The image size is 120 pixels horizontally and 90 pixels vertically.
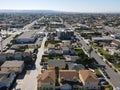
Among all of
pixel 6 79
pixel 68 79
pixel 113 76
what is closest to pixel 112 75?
pixel 113 76

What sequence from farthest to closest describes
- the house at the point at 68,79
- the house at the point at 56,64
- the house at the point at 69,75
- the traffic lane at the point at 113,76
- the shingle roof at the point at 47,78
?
the house at the point at 56,64, the traffic lane at the point at 113,76, the house at the point at 69,75, the shingle roof at the point at 47,78, the house at the point at 68,79

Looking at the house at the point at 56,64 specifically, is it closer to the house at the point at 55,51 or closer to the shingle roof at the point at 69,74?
the shingle roof at the point at 69,74

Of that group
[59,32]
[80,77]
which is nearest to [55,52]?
[80,77]

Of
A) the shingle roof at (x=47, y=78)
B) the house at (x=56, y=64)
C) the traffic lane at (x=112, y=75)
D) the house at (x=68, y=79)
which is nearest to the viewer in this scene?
the house at (x=68, y=79)

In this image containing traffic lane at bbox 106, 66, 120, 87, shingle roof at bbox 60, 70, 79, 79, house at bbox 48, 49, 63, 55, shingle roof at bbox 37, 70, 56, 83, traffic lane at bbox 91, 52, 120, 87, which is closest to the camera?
shingle roof at bbox 37, 70, 56, 83

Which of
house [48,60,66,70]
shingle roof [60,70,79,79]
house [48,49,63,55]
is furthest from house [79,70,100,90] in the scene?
house [48,49,63,55]

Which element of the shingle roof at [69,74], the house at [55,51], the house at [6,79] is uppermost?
the shingle roof at [69,74]

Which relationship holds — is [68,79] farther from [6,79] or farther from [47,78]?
[6,79]

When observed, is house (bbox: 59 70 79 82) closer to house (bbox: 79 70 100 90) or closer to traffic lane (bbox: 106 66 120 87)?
house (bbox: 79 70 100 90)

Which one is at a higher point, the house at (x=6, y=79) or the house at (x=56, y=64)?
the house at (x=6, y=79)

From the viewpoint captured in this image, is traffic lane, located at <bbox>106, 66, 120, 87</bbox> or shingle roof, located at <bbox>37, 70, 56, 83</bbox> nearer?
shingle roof, located at <bbox>37, 70, 56, 83</bbox>

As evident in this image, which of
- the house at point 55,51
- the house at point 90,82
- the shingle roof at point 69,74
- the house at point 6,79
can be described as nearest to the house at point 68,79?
the shingle roof at point 69,74

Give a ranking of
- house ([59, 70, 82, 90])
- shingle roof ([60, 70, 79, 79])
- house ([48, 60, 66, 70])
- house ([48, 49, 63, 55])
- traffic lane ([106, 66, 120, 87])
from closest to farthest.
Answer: house ([59, 70, 82, 90]) < shingle roof ([60, 70, 79, 79]) < traffic lane ([106, 66, 120, 87]) < house ([48, 60, 66, 70]) < house ([48, 49, 63, 55])
